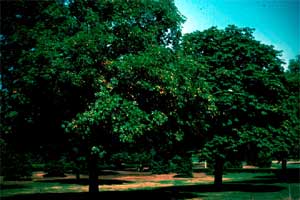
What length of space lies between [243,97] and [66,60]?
55.0ft

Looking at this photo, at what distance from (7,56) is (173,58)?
9.18 m

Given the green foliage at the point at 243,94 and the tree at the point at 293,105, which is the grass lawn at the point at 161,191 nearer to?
the green foliage at the point at 243,94

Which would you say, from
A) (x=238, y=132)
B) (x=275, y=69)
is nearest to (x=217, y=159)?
(x=238, y=132)

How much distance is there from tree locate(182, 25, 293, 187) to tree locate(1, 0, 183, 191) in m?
10.3

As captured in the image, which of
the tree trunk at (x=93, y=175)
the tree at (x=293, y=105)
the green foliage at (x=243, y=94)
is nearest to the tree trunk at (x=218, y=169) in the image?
the green foliage at (x=243, y=94)

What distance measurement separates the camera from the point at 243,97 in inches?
1227

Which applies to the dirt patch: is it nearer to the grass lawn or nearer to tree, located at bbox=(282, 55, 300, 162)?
the grass lawn

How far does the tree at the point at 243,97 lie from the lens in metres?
31.2

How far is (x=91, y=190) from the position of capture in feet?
81.0

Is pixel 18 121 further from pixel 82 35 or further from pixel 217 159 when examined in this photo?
pixel 217 159

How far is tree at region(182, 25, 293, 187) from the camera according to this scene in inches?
1227

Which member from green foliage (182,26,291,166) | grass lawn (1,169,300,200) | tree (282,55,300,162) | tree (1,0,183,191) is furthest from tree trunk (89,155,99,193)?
tree (282,55,300,162)

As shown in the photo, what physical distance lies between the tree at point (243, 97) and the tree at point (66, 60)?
1032cm

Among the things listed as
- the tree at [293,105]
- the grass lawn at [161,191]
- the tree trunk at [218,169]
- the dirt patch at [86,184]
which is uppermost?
the tree at [293,105]
